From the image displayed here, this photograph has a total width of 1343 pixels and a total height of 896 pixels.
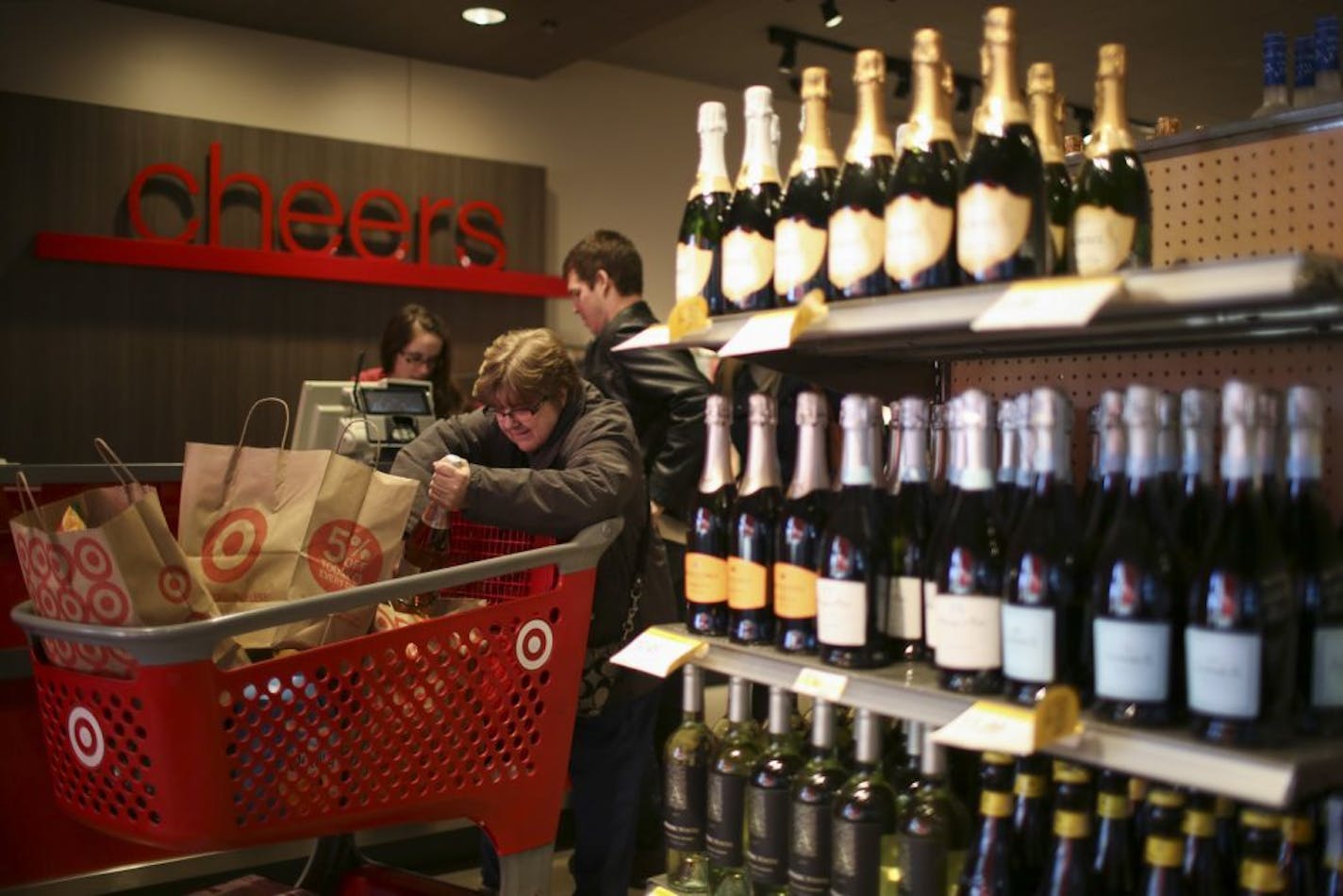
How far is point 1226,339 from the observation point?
1.66 m

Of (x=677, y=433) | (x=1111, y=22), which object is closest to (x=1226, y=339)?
(x=677, y=433)

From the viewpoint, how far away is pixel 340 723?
1.75 meters

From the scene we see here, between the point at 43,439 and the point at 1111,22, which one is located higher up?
the point at 1111,22

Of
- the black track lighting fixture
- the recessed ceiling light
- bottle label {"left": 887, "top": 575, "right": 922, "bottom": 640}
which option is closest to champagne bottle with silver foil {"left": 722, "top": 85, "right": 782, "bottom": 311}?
bottle label {"left": 887, "top": 575, "right": 922, "bottom": 640}

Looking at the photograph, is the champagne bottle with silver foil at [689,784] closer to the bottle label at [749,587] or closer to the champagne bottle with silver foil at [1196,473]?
the bottle label at [749,587]

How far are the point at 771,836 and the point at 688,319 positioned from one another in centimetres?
72

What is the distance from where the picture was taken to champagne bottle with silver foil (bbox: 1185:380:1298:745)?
1192 mm

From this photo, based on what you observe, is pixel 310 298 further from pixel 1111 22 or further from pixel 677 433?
pixel 1111 22

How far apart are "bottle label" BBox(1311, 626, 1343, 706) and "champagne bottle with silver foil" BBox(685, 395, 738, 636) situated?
780 millimetres

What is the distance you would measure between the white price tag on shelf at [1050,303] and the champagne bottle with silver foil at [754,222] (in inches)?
18.8

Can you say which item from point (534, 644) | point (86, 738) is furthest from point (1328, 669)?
point (86, 738)

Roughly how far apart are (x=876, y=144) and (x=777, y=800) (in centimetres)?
91

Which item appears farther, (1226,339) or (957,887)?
(1226,339)

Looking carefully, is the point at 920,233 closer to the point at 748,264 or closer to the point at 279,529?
the point at 748,264
